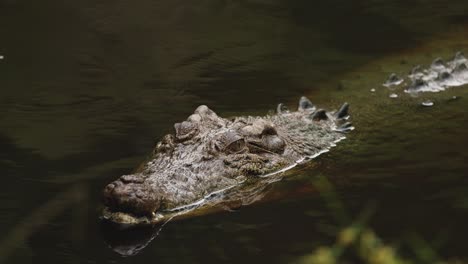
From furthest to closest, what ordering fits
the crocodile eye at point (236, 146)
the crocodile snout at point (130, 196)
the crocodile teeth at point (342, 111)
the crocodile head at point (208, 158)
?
the crocodile teeth at point (342, 111) → the crocodile eye at point (236, 146) → the crocodile head at point (208, 158) → the crocodile snout at point (130, 196)

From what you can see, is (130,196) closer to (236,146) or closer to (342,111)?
(236,146)

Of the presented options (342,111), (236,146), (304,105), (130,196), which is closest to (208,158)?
(236,146)

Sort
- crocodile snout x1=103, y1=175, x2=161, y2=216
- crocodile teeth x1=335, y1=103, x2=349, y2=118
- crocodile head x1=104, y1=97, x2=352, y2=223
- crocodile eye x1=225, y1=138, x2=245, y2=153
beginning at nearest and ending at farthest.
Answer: crocodile snout x1=103, y1=175, x2=161, y2=216 < crocodile head x1=104, y1=97, x2=352, y2=223 < crocodile eye x1=225, y1=138, x2=245, y2=153 < crocodile teeth x1=335, y1=103, x2=349, y2=118

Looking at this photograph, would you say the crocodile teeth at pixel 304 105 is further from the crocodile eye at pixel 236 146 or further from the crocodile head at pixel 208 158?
the crocodile eye at pixel 236 146

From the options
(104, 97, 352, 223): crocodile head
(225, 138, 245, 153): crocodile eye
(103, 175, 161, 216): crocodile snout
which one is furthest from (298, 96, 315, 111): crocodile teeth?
(103, 175, 161, 216): crocodile snout

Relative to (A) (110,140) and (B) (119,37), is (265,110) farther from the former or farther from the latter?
(B) (119,37)

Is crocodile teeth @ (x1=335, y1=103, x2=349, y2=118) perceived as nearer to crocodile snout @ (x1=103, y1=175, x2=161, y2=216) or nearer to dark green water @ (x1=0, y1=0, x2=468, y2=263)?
dark green water @ (x1=0, y1=0, x2=468, y2=263)

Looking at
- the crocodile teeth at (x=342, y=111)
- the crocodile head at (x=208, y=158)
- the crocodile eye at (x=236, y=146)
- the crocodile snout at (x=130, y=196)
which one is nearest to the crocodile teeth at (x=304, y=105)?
the crocodile teeth at (x=342, y=111)

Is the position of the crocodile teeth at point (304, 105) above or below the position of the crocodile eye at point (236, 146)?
below
